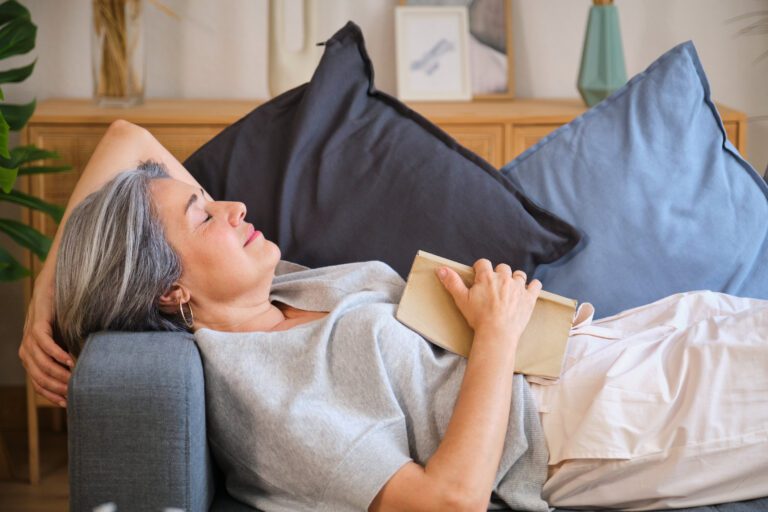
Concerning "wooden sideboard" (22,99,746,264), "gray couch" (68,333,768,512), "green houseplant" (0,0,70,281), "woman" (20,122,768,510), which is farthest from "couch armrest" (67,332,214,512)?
"wooden sideboard" (22,99,746,264)

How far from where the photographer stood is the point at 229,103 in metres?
2.89

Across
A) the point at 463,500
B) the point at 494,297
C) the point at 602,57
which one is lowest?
the point at 463,500

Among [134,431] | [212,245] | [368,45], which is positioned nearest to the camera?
[134,431]

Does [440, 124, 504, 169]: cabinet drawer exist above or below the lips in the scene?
above

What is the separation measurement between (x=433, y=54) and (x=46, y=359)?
165cm

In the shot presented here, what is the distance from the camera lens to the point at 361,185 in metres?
1.84

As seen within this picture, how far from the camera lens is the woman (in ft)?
4.66

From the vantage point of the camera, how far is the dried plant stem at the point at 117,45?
2635mm

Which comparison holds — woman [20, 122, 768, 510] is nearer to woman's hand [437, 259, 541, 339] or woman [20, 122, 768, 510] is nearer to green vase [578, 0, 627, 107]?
woman's hand [437, 259, 541, 339]

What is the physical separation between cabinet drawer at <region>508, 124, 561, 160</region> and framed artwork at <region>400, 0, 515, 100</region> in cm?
35

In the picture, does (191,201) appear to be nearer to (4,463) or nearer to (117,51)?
(117,51)

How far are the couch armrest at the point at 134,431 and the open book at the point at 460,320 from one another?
1.31ft

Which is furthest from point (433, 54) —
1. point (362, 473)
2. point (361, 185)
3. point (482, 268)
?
point (362, 473)

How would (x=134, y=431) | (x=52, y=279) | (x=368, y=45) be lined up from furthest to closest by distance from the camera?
(x=368, y=45), (x=52, y=279), (x=134, y=431)
